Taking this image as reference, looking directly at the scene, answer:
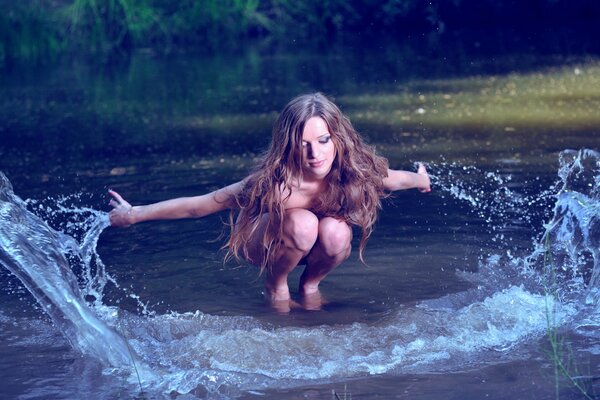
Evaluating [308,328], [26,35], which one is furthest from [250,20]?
[308,328]

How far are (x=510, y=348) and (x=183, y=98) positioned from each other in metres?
8.22

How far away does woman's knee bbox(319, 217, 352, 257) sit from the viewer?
187 inches

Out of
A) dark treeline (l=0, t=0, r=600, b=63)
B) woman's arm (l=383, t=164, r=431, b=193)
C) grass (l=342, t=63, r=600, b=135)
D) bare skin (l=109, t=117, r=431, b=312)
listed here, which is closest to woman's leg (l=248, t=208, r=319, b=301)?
bare skin (l=109, t=117, r=431, b=312)

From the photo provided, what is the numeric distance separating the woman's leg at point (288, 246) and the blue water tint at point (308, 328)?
0.97 feet

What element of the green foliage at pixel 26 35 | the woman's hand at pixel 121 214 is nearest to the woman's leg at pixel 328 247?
the woman's hand at pixel 121 214

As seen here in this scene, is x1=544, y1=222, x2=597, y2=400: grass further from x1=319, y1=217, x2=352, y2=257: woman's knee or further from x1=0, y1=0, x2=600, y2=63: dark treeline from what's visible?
x1=0, y1=0, x2=600, y2=63: dark treeline

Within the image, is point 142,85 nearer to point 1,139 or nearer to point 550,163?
point 1,139

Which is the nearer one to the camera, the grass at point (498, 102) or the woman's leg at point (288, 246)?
the woman's leg at point (288, 246)

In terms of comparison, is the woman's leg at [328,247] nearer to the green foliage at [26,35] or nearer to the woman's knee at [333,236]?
the woman's knee at [333,236]

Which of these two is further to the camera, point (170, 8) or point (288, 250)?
point (170, 8)

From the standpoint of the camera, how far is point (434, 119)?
981 cm

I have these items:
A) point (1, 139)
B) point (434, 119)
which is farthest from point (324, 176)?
point (1, 139)

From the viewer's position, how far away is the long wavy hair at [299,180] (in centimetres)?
464

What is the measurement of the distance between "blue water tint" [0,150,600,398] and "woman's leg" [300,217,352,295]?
35 cm
